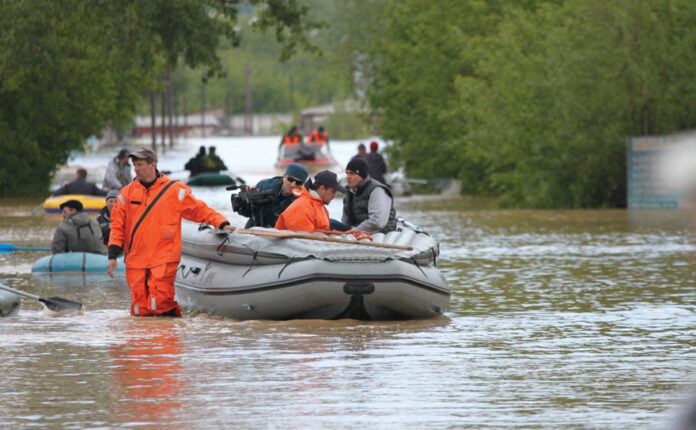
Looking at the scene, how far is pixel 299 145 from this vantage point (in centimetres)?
4909

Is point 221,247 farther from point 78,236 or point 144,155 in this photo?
point 78,236

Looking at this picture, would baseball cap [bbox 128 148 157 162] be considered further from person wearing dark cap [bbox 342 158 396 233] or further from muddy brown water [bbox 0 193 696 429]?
person wearing dark cap [bbox 342 158 396 233]

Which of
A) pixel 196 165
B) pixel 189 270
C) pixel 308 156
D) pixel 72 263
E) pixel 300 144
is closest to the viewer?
pixel 189 270

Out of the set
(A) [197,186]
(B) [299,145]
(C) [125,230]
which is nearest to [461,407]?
(C) [125,230]

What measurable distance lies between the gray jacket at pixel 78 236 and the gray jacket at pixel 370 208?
201 inches

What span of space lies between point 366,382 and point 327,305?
3.07 m

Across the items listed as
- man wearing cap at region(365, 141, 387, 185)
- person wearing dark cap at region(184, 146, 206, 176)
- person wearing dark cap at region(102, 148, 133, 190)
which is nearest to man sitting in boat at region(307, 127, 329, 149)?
person wearing dark cap at region(184, 146, 206, 176)

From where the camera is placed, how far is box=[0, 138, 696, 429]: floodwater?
24.1 feet

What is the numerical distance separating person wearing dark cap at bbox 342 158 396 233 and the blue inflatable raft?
4804 millimetres

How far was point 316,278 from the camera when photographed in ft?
36.7

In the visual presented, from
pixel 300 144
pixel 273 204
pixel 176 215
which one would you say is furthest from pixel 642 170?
pixel 176 215

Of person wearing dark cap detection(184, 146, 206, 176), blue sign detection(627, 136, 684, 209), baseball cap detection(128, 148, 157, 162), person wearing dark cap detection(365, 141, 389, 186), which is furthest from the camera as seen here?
person wearing dark cap detection(184, 146, 206, 176)

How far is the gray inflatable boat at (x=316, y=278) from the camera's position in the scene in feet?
36.8

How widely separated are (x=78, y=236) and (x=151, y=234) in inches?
245
